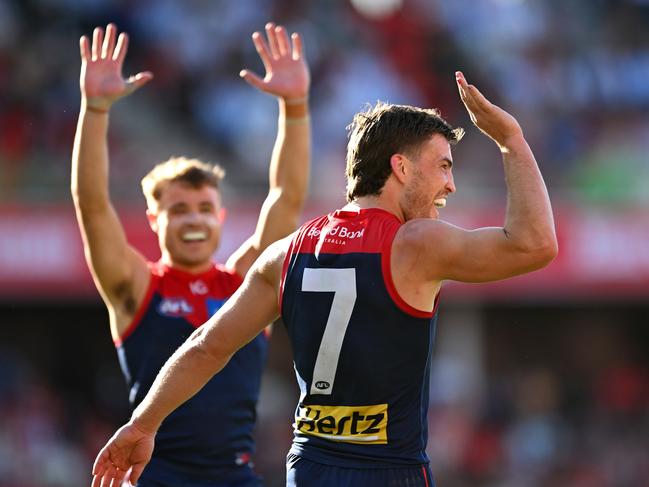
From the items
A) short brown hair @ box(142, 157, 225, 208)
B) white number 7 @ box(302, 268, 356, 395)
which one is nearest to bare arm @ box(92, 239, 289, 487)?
white number 7 @ box(302, 268, 356, 395)

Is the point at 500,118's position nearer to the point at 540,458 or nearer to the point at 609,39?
the point at 540,458

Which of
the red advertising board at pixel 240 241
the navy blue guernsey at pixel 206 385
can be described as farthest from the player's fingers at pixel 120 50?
the red advertising board at pixel 240 241

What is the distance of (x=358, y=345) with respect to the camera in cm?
425

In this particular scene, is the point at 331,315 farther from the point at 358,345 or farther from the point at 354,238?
the point at 354,238

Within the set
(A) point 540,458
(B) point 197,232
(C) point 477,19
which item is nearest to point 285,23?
(C) point 477,19

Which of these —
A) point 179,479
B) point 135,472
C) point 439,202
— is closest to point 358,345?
point 439,202

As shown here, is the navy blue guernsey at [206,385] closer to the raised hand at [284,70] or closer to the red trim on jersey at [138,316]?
the red trim on jersey at [138,316]

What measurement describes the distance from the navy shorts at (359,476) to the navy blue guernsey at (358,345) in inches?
0.9

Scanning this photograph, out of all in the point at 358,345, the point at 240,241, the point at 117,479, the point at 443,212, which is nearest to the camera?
the point at 358,345

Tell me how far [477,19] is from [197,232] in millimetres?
11392

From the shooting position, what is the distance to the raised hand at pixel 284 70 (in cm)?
622

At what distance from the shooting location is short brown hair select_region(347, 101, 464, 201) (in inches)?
171

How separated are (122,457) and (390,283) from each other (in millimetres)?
1231

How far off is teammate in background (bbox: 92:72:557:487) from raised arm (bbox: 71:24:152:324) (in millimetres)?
1403
